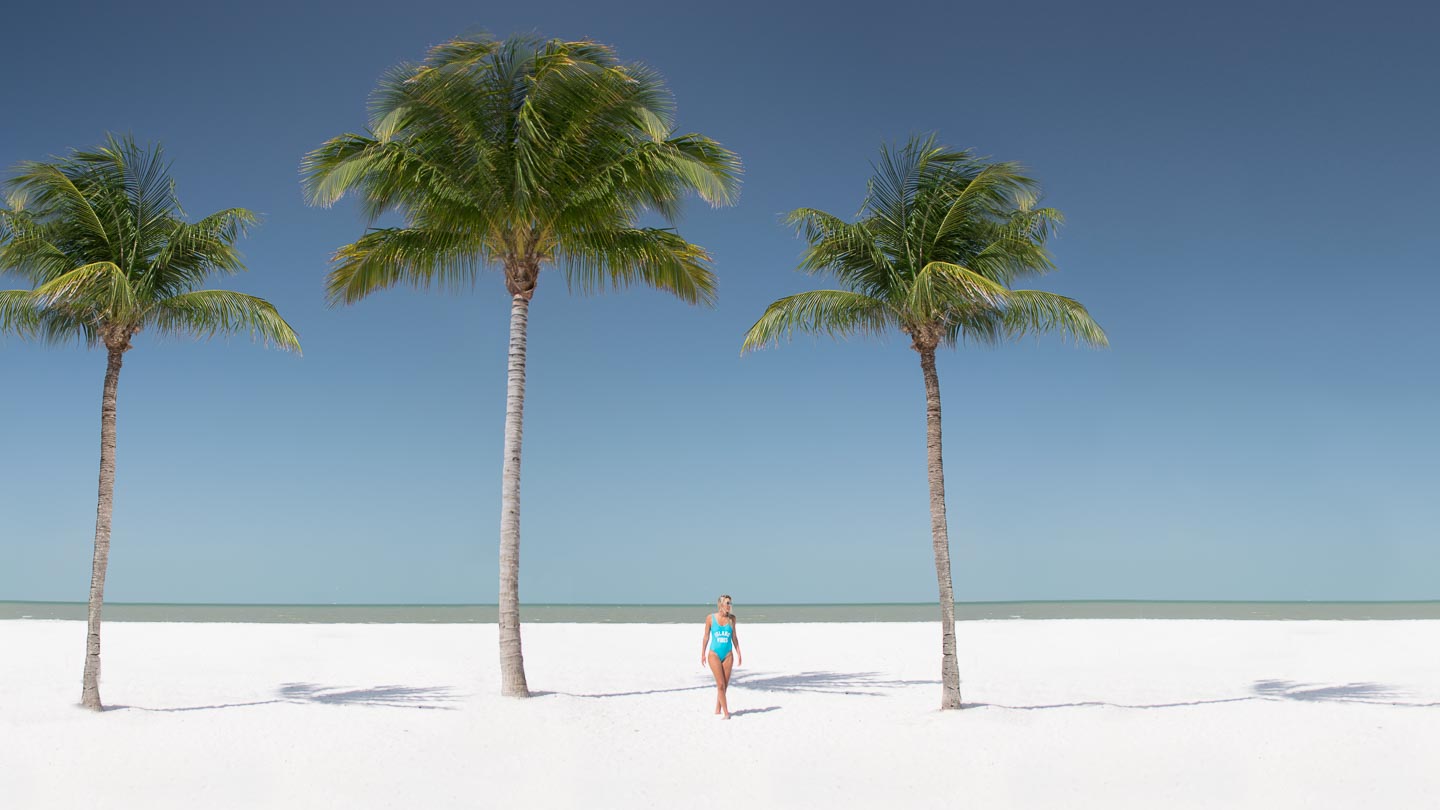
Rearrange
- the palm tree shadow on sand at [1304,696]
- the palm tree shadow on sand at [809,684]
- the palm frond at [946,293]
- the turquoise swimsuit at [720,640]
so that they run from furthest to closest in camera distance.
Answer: the palm tree shadow on sand at [809,684]
the palm tree shadow on sand at [1304,696]
the turquoise swimsuit at [720,640]
the palm frond at [946,293]

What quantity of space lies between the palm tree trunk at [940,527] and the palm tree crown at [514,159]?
13.9ft

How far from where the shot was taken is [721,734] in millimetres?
11484

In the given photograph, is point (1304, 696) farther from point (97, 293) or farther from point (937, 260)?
point (97, 293)

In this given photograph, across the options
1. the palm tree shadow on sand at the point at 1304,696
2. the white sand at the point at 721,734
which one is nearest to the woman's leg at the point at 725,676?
the white sand at the point at 721,734

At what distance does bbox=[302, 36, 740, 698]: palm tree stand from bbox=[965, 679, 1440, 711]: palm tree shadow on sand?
835cm

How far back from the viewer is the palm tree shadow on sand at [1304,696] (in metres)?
13.6

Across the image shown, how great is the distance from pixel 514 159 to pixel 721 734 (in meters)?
8.78

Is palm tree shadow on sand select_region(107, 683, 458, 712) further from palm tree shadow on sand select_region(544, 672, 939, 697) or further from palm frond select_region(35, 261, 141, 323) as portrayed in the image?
palm frond select_region(35, 261, 141, 323)

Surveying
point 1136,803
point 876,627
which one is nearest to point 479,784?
point 1136,803

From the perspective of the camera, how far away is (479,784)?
9.02m

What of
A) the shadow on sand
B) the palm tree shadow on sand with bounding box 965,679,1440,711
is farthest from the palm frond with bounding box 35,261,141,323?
the palm tree shadow on sand with bounding box 965,679,1440,711

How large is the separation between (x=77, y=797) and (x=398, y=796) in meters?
2.74

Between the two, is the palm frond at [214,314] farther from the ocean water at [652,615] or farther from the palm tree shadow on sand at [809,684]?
the ocean water at [652,615]

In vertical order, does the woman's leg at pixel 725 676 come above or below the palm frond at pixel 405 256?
below
